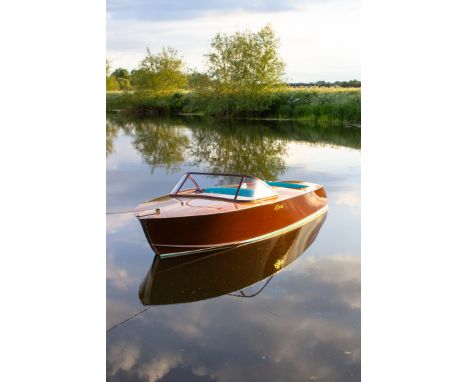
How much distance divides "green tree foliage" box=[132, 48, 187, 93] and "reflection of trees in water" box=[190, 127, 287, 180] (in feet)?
36.8

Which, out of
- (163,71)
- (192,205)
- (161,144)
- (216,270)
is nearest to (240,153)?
(161,144)

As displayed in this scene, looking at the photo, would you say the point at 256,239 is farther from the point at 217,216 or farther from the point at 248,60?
the point at 248,60

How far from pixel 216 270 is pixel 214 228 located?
0.52m

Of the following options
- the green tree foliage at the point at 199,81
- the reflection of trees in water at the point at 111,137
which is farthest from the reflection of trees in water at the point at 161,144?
the green tree foliage at the point at 199,81

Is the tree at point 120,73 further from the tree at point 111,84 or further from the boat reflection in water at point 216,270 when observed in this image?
the boat reflection in water at point 216,270

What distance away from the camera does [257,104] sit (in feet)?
79.9

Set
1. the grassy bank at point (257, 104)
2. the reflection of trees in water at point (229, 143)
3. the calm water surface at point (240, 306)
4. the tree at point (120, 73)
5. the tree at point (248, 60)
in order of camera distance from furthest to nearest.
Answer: the tree at point (120, 73) → the tree at point (248, 60) → the grassy bank at point (257, 104) → the reflection of trees in water at point (229, 143) → the calm water surface at point (240, 306)

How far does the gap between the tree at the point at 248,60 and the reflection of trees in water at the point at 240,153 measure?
496 centimetres

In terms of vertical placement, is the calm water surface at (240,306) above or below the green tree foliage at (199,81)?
below

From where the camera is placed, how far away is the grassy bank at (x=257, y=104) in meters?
19.1
